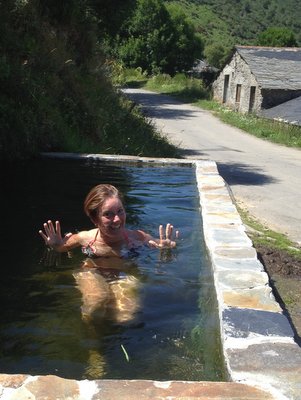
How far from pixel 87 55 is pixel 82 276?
11.4 meters

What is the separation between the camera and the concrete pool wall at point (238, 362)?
2383 millimetres

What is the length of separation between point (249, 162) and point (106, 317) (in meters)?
15.7

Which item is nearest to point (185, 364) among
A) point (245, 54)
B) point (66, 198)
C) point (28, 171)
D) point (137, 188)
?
point (66, 198)

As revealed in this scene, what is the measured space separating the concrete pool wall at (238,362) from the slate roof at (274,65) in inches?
1349

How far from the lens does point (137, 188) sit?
8000mm

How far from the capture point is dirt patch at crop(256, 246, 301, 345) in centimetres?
618

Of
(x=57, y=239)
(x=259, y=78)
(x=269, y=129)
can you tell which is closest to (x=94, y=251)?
(x=57, y=239)

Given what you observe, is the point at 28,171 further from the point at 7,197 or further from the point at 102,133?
the point at 102,133

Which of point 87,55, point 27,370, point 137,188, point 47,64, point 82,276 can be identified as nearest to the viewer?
point 27,370

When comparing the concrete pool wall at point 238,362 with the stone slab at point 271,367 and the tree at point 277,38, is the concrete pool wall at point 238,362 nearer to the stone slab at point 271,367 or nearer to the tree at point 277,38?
the stone slab at point 271,367

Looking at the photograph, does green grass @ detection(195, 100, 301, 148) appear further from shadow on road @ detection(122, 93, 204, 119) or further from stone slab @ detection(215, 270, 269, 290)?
stone slab @ detection(215, 270, 269, 290)

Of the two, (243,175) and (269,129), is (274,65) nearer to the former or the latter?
(269,129)

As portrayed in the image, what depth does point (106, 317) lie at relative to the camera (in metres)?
3.83

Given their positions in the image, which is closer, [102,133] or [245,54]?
[102,133]
